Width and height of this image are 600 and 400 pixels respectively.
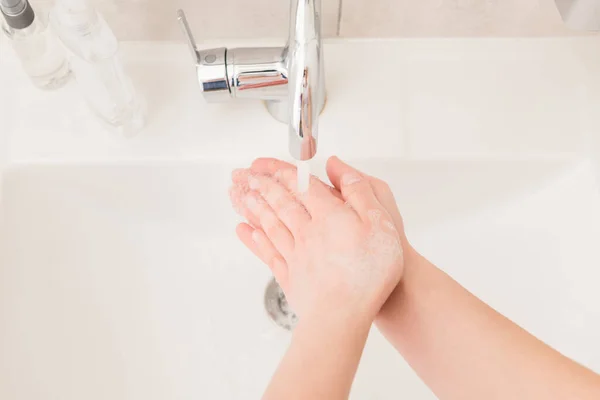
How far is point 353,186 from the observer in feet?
1.62

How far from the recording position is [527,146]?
562mm

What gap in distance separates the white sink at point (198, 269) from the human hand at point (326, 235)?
0.18ft

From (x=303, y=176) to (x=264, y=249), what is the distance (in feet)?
0.22

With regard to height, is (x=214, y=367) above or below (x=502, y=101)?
below

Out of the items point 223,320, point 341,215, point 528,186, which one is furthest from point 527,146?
point 223,320

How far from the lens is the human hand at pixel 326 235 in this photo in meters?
0.46

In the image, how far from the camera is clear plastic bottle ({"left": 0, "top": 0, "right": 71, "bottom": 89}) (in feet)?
1.63

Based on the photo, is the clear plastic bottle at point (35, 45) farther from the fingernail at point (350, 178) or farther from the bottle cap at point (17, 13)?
the fingernail at point (350, 178)

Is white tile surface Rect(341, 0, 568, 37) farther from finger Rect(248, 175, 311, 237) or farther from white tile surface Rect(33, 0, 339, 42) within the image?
finger Rect(248, 175, 311, 237)

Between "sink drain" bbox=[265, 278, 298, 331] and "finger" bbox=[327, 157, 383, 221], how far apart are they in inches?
6.0

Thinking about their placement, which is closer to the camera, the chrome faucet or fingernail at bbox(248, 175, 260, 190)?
the chrome faucet

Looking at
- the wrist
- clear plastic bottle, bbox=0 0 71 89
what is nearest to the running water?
the wrist

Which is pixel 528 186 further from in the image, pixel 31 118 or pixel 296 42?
pixel 31 118

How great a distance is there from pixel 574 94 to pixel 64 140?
465 mm
